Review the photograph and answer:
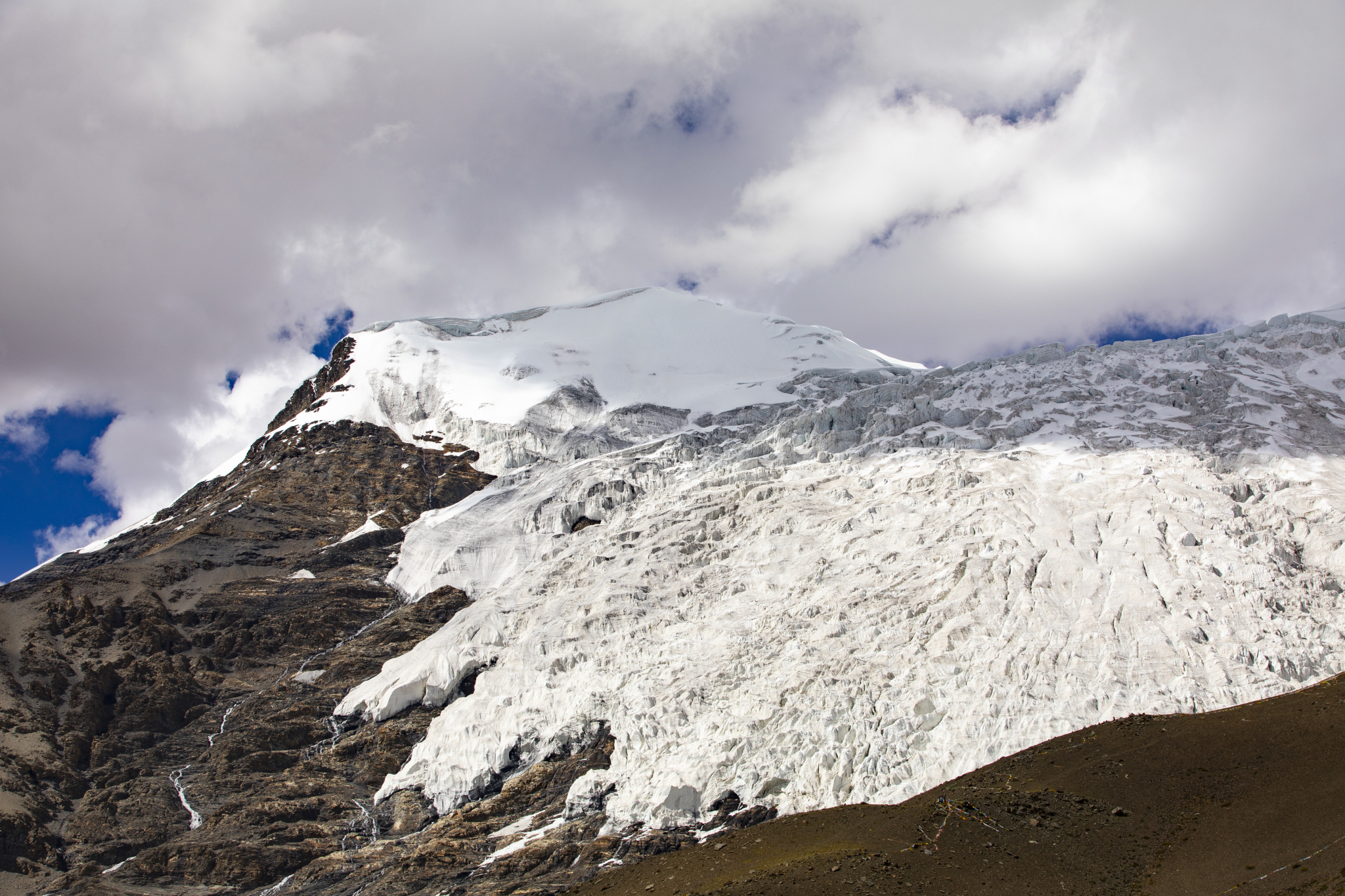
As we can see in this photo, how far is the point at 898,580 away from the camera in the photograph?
209 feet

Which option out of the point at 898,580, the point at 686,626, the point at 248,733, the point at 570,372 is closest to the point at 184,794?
the point at 248,733

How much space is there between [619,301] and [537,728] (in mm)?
110385

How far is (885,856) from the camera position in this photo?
4444 cm

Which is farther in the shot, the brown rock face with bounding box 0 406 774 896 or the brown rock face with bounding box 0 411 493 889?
the brown rock face with bounding box 0 411 493 889

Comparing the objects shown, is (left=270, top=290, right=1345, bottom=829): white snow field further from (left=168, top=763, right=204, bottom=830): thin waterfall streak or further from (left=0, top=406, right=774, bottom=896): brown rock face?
(left=168, top=763, right=204, bottom=830): thin waterfall streak

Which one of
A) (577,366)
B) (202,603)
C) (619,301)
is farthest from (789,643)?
(619,301)

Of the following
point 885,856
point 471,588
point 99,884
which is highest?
point 471,588

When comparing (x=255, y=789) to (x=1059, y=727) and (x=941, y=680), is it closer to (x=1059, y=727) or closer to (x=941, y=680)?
(x=941, y=680)

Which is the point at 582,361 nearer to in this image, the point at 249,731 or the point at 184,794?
the point at 249,731

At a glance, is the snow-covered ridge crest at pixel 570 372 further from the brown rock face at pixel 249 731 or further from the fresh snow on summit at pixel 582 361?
the brown rock face at pixel 249 731

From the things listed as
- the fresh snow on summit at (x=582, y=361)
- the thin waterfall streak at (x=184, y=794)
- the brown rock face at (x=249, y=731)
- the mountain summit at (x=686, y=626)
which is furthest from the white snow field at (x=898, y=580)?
the fresh snow on summit at (x=582, y=361)

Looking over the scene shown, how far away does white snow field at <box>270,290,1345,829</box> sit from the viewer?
53.2 m

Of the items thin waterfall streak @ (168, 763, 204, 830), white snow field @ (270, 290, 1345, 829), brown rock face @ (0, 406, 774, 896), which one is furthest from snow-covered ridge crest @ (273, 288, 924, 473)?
thin waterfall streak @ (168, 763, 204, 830)

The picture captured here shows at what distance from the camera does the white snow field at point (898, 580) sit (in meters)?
53.2
